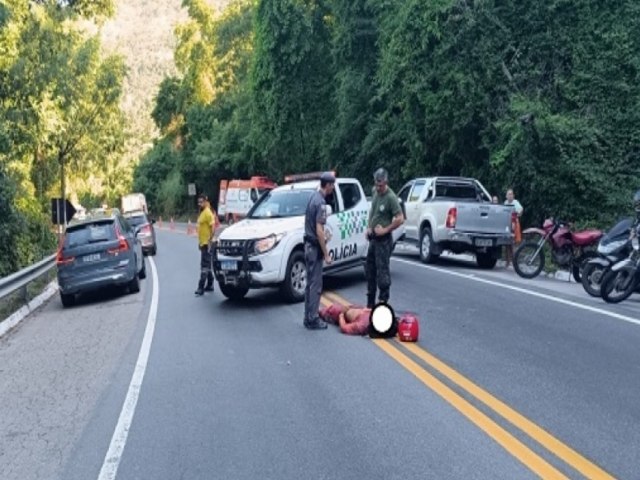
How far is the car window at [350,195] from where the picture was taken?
13633mm

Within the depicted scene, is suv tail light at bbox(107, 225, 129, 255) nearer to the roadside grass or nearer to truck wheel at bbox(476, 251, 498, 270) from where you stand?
the roadside grass

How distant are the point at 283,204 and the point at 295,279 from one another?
173 centimetres


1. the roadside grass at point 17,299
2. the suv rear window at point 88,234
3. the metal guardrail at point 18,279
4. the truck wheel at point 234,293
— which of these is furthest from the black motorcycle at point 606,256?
the roadside grass at point 17,299

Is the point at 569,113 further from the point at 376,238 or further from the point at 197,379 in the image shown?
the point at 197,379

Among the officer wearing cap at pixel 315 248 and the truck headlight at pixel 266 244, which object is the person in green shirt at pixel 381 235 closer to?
the officer wearing cap at pixel 315 248

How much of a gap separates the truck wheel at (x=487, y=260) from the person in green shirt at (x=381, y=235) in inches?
291

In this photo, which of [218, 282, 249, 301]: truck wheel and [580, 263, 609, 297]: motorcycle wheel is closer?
[580, 263, 609, 297]: motorcycle wheel

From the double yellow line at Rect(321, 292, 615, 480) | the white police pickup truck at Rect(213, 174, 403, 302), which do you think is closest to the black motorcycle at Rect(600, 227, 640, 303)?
the white police pickup truck at Rect(213, 174, 403, 302)

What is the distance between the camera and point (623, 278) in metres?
11.2

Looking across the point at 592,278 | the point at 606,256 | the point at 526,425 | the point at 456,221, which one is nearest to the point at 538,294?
the point at 592,278

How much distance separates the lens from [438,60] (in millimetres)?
22828

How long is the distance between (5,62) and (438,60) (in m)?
12.8

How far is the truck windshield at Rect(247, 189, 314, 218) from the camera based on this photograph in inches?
501

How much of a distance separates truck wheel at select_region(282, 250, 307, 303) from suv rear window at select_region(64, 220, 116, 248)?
5.02 metres
